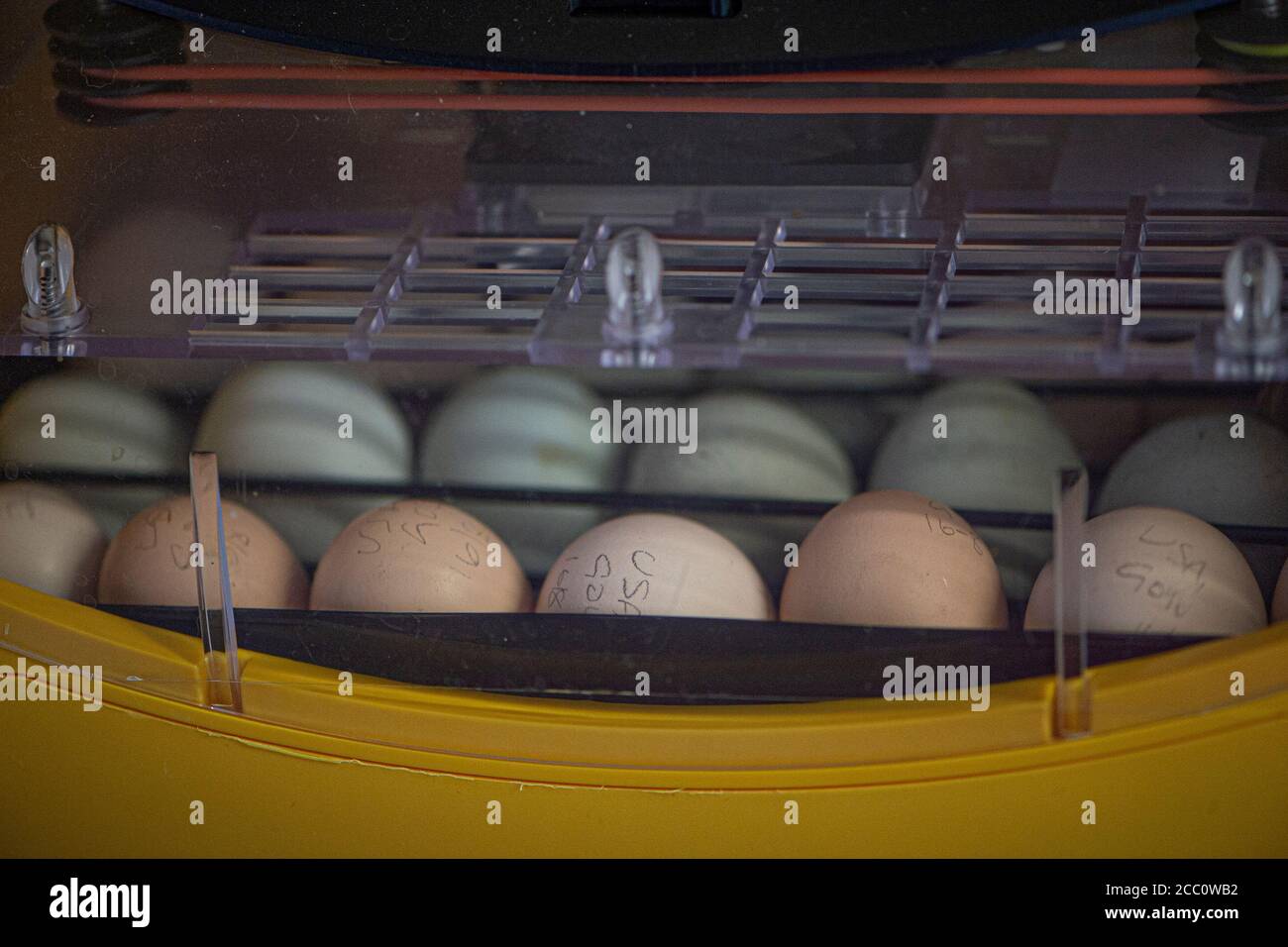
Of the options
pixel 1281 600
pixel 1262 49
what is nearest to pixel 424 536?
pixel 1281 600

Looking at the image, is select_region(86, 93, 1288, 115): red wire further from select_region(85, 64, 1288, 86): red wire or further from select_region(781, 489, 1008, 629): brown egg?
select_region(781, 489, 1008, 629): brown egg

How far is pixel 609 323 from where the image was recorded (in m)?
0.97

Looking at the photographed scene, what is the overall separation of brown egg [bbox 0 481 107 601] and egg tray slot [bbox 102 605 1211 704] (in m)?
0.09

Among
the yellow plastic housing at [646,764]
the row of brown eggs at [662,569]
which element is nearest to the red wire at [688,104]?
the row of brown eggs at [662,569]

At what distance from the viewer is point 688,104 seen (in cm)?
126

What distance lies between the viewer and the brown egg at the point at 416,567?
41.8 inches

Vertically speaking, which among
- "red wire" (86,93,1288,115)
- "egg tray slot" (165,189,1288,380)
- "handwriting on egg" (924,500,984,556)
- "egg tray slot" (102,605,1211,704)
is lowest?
"egg tray slot" (102,605,1211,704)

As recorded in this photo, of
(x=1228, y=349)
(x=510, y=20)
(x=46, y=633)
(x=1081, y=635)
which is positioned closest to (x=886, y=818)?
(x=1081, y=635)

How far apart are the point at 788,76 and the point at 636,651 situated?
0.50m

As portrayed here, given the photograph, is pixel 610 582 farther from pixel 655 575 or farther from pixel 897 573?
pixel 897 573

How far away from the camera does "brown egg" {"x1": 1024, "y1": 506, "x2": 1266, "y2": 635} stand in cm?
101

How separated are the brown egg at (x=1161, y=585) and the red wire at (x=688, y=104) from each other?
369 millimetres

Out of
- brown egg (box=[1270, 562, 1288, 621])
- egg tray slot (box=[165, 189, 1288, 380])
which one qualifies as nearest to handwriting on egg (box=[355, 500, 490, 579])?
egg tray slot (box=[165, 189, 1288, 380])
